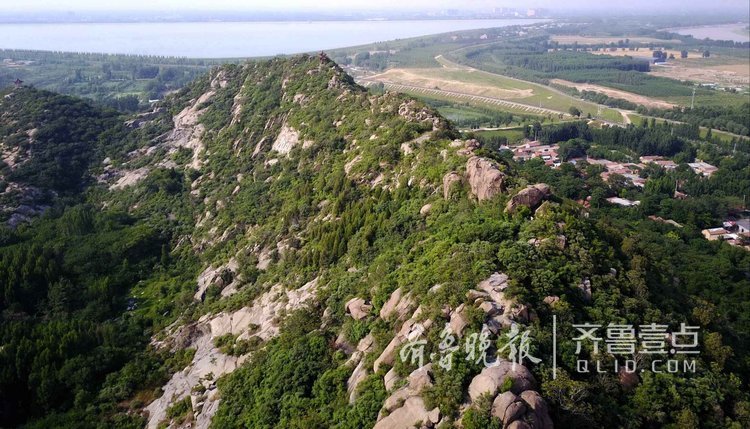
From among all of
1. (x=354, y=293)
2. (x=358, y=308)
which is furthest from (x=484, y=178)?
(x=358, y=308)

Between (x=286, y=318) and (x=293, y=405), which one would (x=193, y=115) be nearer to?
(x=286, y=318)

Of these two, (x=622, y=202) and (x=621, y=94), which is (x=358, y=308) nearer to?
(x=622, y=202)

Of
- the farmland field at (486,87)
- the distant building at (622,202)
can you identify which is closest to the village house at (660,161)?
the distant building at (622,202)

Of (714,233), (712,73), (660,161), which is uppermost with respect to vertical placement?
(712,73)

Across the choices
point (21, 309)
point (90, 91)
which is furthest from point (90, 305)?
point (90, 91)

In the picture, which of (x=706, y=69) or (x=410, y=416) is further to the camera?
(x=706, y=69)

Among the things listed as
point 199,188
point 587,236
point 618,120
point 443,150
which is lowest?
point 618,120
